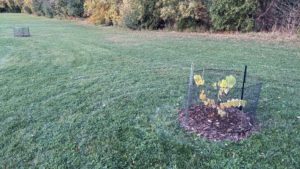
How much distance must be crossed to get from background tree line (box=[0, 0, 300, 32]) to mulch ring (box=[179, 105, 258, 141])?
7.09 metres

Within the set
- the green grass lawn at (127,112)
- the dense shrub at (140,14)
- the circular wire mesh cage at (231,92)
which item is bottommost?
the green grass lawn at (127,112)

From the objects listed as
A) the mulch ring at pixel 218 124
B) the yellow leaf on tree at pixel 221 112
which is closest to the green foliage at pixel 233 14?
the mulch ring at pixel 218 124

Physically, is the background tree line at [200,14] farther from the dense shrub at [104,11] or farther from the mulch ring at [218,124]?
the mulch ring at [218,124]

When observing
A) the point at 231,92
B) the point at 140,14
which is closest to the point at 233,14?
the point at 140,14

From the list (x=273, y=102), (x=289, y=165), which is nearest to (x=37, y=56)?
(x=273, y=102)

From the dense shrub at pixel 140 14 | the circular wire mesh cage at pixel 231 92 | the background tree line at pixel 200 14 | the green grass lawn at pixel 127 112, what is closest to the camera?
the green grass lawn at pixel 127 112

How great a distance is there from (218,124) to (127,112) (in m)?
1.14

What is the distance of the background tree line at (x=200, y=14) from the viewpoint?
31.6 ft

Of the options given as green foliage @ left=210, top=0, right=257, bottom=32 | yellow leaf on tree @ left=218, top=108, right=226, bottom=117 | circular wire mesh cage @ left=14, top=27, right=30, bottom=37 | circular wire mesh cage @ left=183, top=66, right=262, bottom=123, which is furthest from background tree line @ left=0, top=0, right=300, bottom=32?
yellow leaf on tree @ left=218, top=108, right=226, bottom=117

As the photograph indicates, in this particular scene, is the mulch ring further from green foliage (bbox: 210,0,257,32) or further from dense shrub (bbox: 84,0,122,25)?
dense shrub (bbox: 84,0,122,25)

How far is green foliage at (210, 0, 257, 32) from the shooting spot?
32.2 ft

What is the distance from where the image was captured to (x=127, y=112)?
143 inches

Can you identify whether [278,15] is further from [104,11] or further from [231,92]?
[104,11]

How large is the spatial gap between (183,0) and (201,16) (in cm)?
89
